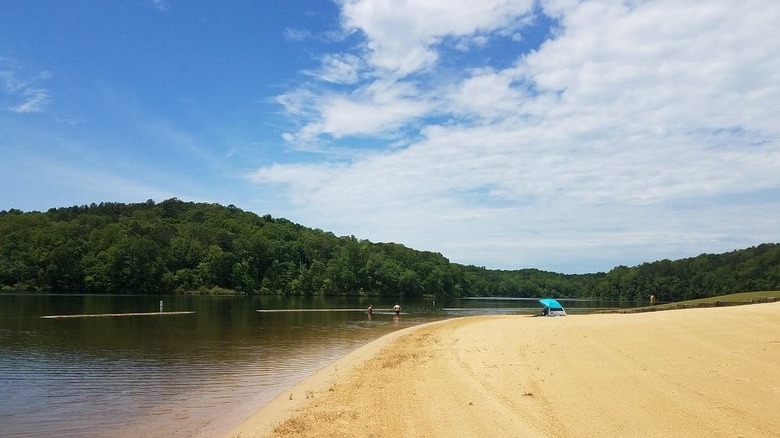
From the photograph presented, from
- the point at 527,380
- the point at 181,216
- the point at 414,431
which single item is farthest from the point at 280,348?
the point at 181,216

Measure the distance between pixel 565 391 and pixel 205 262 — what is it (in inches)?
5983

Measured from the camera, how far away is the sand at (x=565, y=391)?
10031mm

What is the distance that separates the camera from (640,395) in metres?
11.9

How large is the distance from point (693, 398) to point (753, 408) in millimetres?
1156

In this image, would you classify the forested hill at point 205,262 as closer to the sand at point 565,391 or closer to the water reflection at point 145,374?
the water reflection at point 145,374

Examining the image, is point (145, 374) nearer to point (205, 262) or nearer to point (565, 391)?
point (565, 391)

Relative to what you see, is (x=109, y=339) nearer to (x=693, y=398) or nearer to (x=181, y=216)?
(x=693, y=398)

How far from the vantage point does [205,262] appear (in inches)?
6033

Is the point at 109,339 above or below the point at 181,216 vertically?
below

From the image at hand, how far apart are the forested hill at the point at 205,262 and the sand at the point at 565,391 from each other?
136817mm

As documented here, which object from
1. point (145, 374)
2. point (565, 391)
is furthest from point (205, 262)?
point (565, 391)

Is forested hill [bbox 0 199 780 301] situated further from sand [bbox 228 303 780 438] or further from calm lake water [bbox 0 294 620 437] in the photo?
sand [bbox 228 303 780 438]

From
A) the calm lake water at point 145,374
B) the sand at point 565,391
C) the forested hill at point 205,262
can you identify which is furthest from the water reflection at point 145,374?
the forested hill at point 205,262

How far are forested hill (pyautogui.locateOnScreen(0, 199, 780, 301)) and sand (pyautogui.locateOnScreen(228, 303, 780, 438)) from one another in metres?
137
